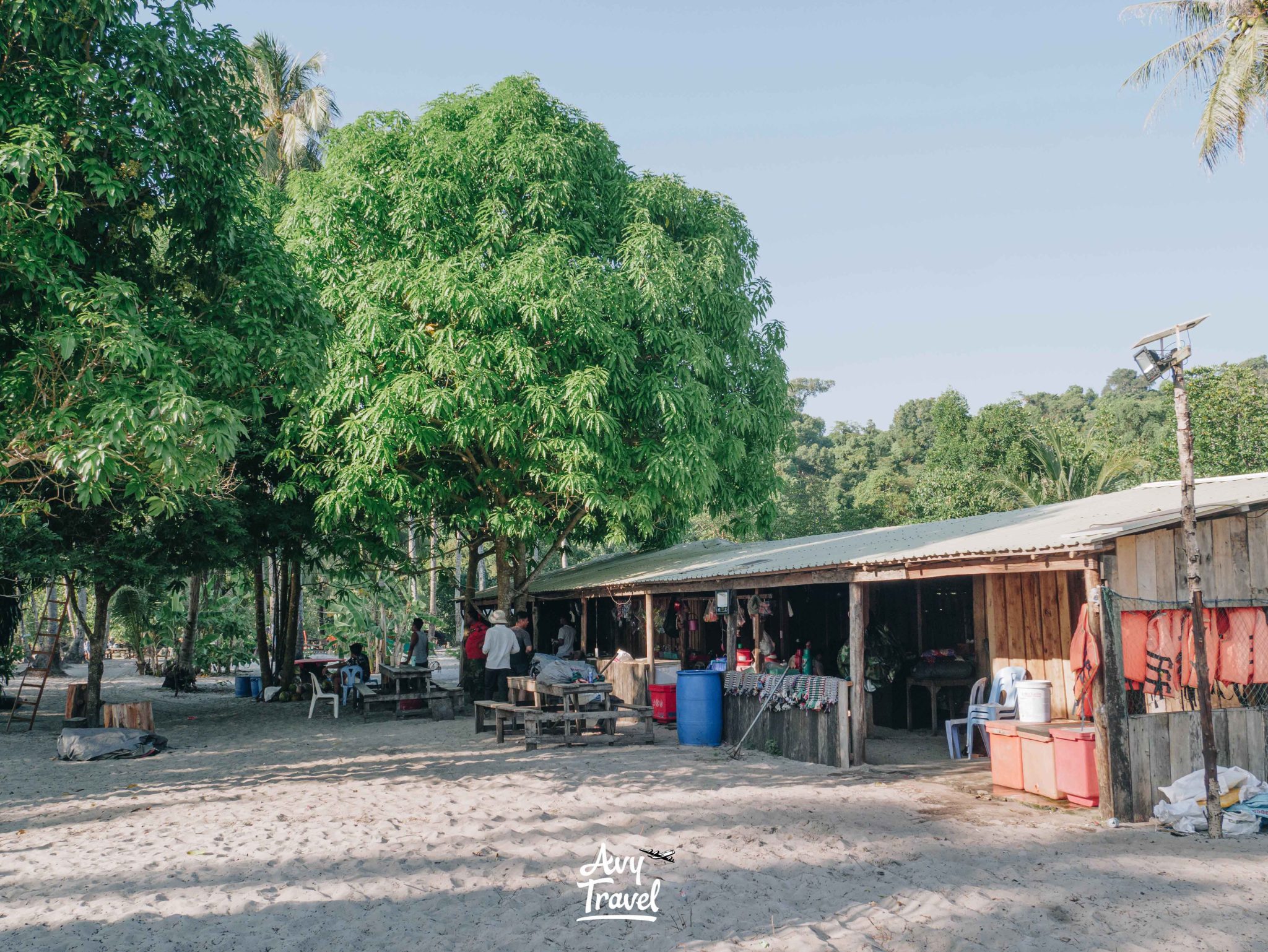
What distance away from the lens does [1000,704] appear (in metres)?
11.7

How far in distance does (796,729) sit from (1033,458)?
20887 millimetres

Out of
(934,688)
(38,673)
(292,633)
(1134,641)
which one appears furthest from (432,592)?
(1134,641)

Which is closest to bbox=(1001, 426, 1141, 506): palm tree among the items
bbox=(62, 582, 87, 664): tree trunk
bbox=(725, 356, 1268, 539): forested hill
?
bbox=(725, 356, 1268, 539): forested hill

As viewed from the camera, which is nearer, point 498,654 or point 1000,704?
point 1000,704

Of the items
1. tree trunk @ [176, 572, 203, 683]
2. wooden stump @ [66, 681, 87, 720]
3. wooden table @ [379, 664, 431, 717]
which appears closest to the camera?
wooden stump @ [66, 681, 87, 720]

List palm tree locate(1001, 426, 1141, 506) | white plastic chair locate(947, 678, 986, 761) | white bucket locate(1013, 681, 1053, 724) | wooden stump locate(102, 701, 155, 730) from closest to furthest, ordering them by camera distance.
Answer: white bucket locate(1013, 681, 1053, 724) < white plastic chair locate(947, 678, 986, 761) < wooden stump locate(102, 701, 155, 730) < palm tree locate(1001, 426, 1141, 506)

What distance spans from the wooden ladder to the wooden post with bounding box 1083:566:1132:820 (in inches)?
576

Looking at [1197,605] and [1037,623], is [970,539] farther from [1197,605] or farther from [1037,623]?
[1197,605]

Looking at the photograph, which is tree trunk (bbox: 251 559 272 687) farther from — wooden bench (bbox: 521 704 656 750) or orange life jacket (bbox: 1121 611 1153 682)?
orange life jacket (bbox: 1121 611 1153 682)

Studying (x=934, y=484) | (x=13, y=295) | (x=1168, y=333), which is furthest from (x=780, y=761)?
(x=934, y=484)

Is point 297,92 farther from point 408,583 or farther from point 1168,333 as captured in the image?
point 1168,333

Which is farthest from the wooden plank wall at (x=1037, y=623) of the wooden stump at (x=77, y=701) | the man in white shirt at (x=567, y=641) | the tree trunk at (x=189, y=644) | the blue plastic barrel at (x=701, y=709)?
the tree trunk at (x=189, y=644)

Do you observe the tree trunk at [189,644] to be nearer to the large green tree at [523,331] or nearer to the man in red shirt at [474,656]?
the man in red shirt at [474,656]

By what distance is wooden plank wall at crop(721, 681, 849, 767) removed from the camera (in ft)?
35.9
